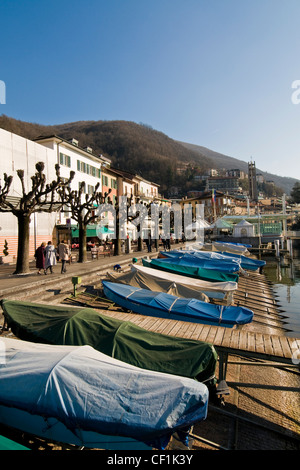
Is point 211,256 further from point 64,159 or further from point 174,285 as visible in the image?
point 64,159

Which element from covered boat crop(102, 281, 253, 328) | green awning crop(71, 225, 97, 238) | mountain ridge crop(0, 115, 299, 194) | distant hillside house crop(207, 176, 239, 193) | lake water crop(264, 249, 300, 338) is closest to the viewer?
covered boat crop(102, 281, 253, 328)

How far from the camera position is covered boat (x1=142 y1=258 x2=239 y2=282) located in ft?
61.0

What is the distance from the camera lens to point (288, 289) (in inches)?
949

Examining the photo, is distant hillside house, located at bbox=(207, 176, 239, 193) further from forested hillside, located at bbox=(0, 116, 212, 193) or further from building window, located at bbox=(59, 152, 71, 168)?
building window, located at bbox=(59, 152, 71, 168)

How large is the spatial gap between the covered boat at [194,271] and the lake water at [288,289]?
3.83 meters

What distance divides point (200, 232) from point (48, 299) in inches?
1702

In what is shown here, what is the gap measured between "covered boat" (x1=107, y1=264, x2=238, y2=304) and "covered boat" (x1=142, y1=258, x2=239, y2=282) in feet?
11.2

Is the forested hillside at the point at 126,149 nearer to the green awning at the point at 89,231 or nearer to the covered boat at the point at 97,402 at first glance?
the green awning at the point at 89,231

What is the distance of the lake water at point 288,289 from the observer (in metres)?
15.2

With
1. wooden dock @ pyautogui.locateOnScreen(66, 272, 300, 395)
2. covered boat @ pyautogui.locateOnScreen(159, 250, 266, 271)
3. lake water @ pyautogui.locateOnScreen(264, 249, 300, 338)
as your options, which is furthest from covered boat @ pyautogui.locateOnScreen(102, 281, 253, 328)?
covered boat @ pyautogui.locateOnScreen(159, 250, 266, 271)

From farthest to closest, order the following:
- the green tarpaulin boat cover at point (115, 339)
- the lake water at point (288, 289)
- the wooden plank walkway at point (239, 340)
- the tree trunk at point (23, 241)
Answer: the lake water at point (288, 289)
the tree trunk at point (23, 241)
the wooden plank walkway at point (239, 340)
the green tarpaulin boat cover at point (115, 339)

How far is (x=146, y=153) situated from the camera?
142750 millimetres

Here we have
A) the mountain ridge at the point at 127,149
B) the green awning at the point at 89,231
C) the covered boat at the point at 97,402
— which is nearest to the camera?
the covered boat at the point at 97,402

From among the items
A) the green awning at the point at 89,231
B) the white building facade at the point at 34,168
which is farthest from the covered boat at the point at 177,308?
the green awning at the point at 89,231
